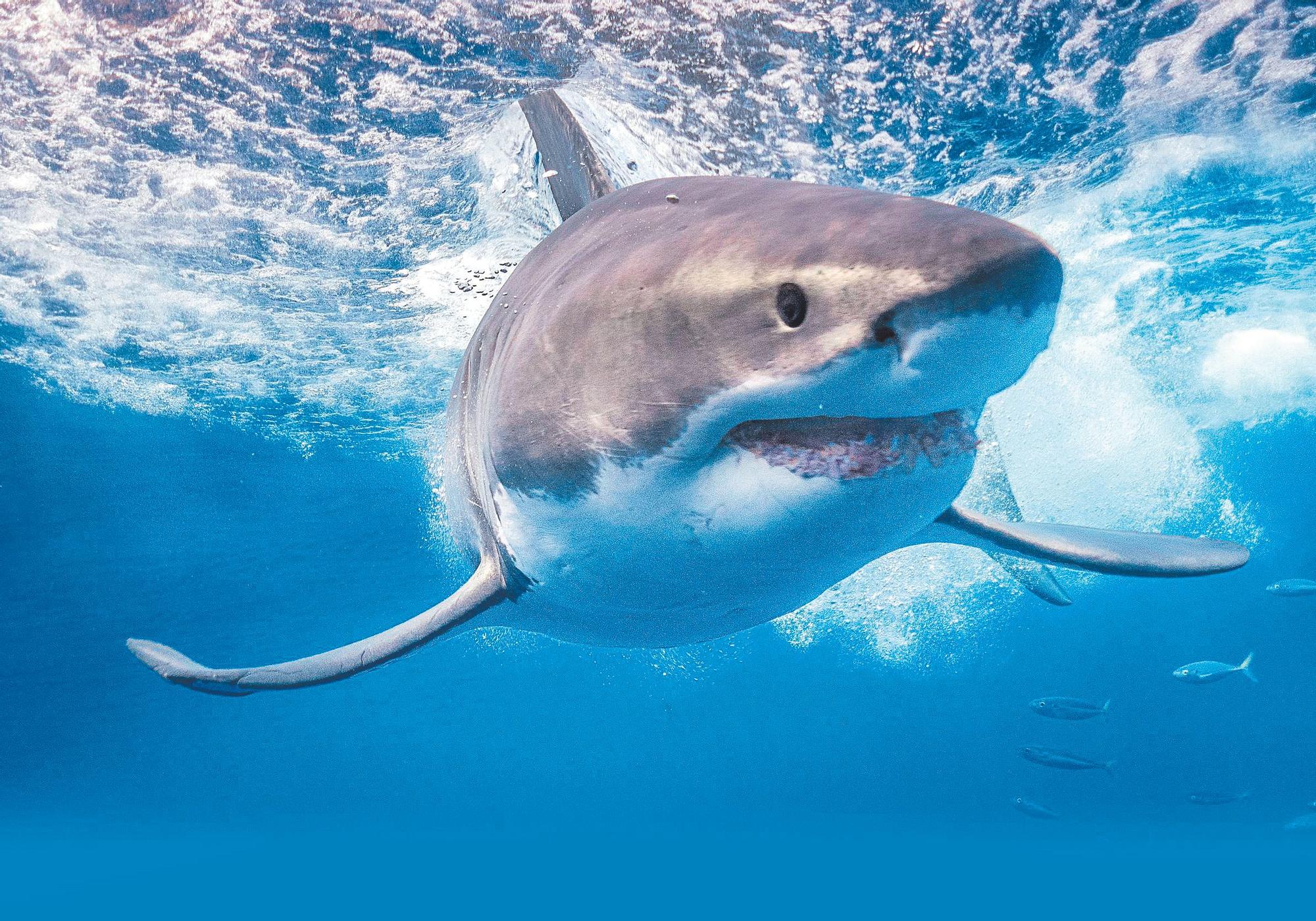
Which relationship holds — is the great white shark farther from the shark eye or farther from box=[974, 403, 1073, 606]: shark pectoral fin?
box=[974, 403, 1073, 606]: shark pectoral fin

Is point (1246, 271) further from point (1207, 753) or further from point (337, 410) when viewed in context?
point (1207, 753)

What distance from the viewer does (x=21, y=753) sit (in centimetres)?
2938

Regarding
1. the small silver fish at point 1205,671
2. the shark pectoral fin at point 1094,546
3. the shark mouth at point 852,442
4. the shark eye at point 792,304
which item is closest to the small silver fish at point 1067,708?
the small silver fish at point 1205,671

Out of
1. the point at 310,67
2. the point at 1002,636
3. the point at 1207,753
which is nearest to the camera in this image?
the point at 310,67

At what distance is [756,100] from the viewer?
6781mm

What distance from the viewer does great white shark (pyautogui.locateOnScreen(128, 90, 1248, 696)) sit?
1172mm

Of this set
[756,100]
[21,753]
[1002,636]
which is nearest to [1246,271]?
[756,100]

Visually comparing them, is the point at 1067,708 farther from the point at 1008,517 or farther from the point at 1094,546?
the point at 1094,546

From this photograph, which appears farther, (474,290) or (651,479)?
(474,290)

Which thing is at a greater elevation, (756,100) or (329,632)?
(756,100)

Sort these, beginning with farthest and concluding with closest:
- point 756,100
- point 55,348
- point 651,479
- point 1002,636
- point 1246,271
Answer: point 1002,636 < point 1246,271 < point 55,348 < point 756,100 < point 651,479

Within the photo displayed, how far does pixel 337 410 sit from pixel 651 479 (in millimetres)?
13707

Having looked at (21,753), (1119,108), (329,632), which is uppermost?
(1119,108)

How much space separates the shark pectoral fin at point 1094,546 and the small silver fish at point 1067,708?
9.70m
